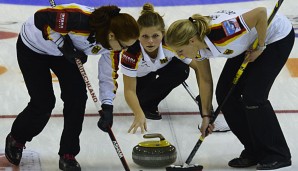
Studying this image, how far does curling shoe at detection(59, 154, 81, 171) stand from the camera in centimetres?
483

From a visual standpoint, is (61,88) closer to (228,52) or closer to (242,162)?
(228,52)

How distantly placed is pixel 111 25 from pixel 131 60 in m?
0.72

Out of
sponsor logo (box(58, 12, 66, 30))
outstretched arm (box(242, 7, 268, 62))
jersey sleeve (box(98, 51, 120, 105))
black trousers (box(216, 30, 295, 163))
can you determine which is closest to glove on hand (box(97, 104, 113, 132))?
jersey sleeve (box(98, 51, 120, 105))

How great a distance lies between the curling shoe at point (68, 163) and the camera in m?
4.83

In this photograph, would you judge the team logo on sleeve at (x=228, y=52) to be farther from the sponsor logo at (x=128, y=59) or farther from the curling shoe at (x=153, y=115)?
the curling shoe at (x=153, y=115)

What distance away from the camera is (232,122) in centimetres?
488

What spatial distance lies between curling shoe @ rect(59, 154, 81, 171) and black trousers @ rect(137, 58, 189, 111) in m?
0.97

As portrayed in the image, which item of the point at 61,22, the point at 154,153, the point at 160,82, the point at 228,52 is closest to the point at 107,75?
the point at 61,22

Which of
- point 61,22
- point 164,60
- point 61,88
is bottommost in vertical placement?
point 164,60

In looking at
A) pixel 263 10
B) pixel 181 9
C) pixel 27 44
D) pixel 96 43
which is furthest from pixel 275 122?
pixel 181 9

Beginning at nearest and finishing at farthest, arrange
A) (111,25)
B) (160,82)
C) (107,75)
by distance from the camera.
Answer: (111,25) < (107,75) < (160,82)

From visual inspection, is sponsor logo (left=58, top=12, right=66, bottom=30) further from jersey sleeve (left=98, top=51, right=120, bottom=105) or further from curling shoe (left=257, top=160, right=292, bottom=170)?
curling shoe (left=257, top=160, right=292, bottom=170)

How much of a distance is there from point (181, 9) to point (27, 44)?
3.49 metres

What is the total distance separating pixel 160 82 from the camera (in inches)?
223
